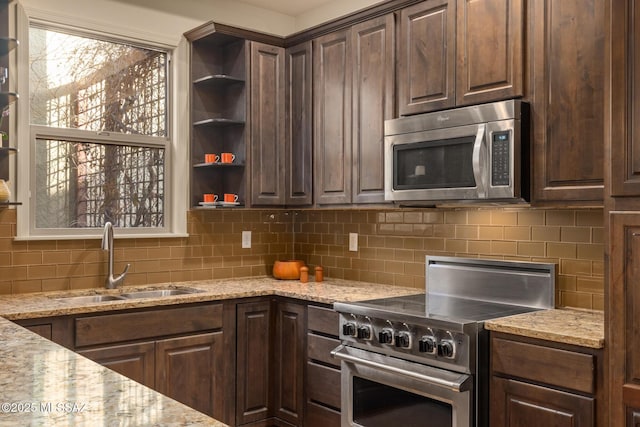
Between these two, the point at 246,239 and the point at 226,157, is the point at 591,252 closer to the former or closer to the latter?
the point at 226,157

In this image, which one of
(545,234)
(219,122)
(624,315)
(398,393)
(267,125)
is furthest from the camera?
(267,125)

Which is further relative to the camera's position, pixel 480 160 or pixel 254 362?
pixel 254 362

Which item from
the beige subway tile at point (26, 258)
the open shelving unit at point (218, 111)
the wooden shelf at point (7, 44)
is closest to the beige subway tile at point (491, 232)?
the open shelving unit at point (218, 111)

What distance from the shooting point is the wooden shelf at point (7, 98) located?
3176 millimetres

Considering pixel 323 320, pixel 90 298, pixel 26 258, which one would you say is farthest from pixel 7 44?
pixel 323 320

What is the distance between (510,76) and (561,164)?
48cm

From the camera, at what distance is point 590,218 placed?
2.92m

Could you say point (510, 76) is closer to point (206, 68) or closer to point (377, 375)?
point (377, 375)

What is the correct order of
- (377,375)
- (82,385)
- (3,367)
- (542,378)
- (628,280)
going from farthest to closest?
1. (377,375)
2. (542,378)
3. (628,280)
4. (3,367)
5. (82,385)

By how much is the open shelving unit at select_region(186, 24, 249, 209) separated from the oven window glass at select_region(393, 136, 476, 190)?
3.71ft

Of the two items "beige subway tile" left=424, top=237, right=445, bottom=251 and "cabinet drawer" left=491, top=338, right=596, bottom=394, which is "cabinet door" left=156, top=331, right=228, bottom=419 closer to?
"beige subway tile" left=424, top=237, right=445, bottom=251

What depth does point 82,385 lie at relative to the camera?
149cm

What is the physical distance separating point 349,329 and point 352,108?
4.43ft

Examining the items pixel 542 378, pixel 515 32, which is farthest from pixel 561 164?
pixel 542 378
